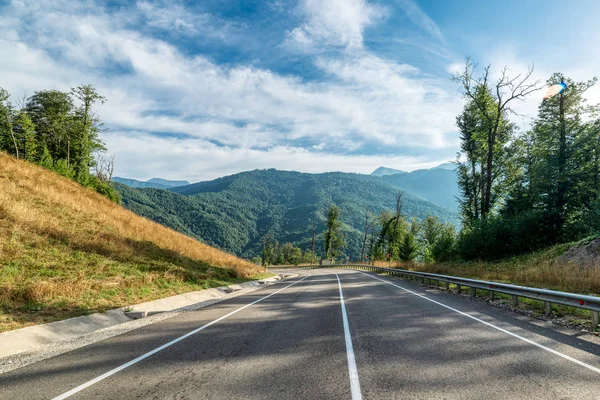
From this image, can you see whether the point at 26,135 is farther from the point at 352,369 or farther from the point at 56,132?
the point at 352,369

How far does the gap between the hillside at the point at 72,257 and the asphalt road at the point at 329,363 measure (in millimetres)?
3683

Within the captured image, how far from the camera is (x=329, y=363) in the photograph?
16.4 ft

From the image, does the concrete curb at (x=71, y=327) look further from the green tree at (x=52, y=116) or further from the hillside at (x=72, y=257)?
the green tree at (x=52, y=116)

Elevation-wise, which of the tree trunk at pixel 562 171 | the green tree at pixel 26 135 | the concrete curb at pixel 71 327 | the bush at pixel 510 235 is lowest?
the concrete curb at pixel 71 327

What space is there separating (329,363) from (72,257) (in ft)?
42.6

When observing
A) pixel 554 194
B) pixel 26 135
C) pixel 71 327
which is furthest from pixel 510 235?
pixel 26 135

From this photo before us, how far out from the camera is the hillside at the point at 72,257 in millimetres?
9359

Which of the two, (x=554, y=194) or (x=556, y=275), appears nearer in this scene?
(x=556, y=275)

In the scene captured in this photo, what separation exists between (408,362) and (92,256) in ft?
47.4

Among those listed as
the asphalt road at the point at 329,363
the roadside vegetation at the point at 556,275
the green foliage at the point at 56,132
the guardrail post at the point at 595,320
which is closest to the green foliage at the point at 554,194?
the roadside vegetation at the point at 556,275

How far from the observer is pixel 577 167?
25.9 m

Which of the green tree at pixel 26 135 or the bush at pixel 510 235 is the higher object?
the green tree at pixel 26 135

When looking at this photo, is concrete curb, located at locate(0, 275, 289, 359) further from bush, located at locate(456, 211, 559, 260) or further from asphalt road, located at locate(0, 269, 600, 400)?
bush, located at locate(456, 211, 559, 260)

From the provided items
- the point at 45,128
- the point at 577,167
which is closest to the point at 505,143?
the point at 577,167
